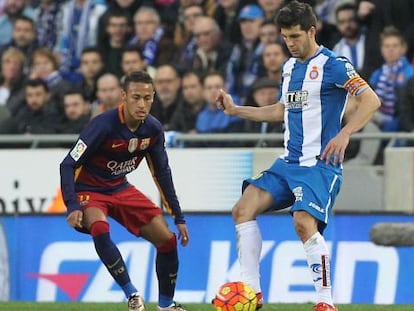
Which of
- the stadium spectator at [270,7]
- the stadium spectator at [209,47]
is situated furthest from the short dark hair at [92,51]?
the stadium spectator at [270,7]

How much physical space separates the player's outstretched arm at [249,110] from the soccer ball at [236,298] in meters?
1.52

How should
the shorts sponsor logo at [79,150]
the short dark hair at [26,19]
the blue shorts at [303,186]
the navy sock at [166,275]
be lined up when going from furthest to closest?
the short dark hair at [26,19] < the navy sock at [166,275] < the shorts sponsor logo at [79,150] < the blue shorts at [303,186]

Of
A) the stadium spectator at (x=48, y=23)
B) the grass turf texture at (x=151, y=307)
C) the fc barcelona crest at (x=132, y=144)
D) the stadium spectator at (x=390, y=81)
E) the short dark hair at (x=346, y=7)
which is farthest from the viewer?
the stadium spectator at (x=48, y=23)

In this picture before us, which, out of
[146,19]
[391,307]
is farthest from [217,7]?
[391,307]

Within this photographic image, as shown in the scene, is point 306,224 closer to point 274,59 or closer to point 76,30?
point 274,59

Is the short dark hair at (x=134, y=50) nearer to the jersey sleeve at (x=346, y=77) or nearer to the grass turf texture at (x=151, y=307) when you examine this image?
the grass turf texture at (x=151, y=307)

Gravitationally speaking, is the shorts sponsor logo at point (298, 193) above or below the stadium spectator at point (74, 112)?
above

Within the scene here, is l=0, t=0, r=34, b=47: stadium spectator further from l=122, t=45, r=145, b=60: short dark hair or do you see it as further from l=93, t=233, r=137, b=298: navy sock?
l=93, t=233, r=137, b=298: navy sock

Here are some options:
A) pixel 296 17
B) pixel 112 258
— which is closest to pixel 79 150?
pixel 112 258

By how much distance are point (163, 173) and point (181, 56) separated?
22.8 feet

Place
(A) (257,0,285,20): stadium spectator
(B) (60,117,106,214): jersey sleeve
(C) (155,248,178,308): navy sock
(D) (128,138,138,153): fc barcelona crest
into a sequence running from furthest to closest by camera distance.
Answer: (A) (257,0,285,20): stadium spectator, (C) (155,248,178,308): navy sock, (D) (128,138,138,153): fc barcelona crest, (B) (60,117,106,214): jersey sleeve

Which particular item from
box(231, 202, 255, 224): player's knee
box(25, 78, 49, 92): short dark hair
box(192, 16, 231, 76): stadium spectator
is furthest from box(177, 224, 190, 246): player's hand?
box(25, 78, 49, 92): short dark hair

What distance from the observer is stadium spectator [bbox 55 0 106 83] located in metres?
19.3

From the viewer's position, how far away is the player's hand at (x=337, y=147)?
9.91 m
